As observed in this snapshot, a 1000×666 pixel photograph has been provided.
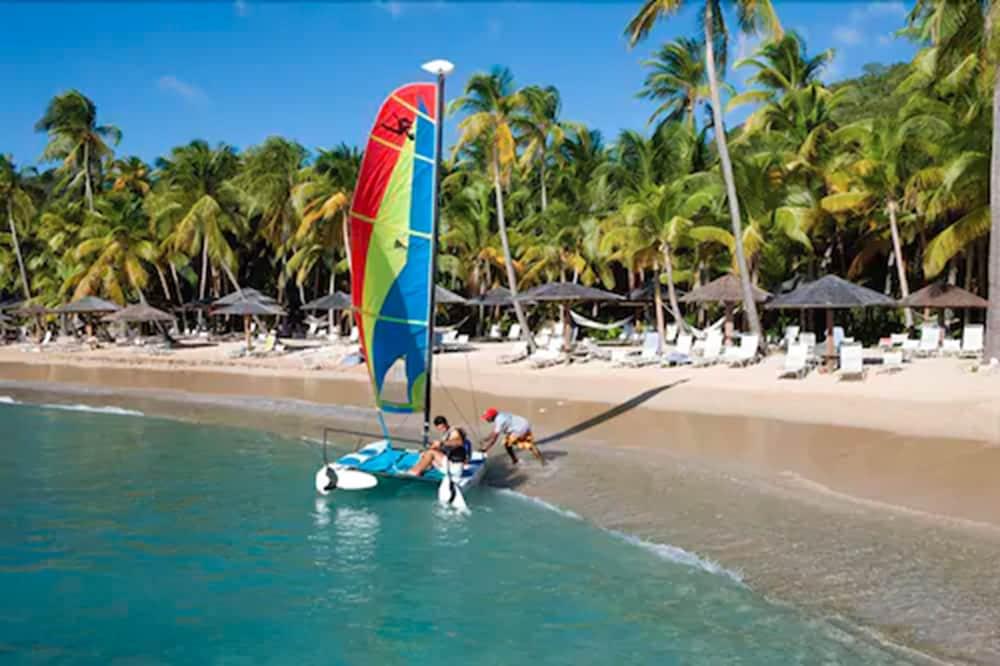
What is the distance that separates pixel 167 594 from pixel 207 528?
7.13 ft

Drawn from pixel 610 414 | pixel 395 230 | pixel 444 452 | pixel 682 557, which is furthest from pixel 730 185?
pixel 682 557

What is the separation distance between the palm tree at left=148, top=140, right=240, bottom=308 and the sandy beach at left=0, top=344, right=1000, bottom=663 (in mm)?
17086

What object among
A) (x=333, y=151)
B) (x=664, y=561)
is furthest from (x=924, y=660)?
(x=333, y=151)

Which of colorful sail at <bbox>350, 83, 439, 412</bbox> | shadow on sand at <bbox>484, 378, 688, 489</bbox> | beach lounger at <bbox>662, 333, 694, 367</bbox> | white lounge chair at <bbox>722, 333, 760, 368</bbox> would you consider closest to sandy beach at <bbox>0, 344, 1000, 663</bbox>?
shadow on sand at <bbox>484, 378, 688, 489</bbox>

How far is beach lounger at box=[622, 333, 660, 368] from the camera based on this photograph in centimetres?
2175

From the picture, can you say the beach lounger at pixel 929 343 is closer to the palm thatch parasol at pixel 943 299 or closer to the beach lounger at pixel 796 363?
the palm thatch parasol at pixel 943 299

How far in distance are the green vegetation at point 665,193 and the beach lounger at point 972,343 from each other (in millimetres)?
2620

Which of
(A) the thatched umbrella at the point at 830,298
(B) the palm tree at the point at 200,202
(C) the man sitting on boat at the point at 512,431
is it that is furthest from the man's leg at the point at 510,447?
(B) the palm tree at the point at 200,202

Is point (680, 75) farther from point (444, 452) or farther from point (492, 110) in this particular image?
point (444, 452)

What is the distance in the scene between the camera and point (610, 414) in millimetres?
16359

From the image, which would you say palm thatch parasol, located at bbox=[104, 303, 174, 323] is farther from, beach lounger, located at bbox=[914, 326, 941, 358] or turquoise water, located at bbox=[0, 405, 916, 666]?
beach lounger, located at bbox=[914, 326, 941, 358]

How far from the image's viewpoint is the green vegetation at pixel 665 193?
73.9ft

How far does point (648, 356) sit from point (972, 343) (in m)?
7.76

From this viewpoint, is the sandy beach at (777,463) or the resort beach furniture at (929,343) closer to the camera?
the sandy beach at (777,463)
